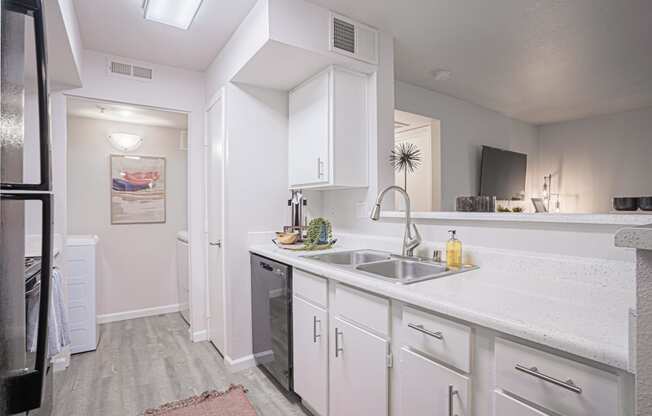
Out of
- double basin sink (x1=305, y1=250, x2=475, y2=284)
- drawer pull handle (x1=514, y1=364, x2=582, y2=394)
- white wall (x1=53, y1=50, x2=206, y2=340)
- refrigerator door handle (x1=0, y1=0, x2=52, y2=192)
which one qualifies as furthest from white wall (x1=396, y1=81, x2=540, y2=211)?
refrigerator door handle (x1=0, y1=0, x2=52, y2=192)

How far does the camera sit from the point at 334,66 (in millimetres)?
2225

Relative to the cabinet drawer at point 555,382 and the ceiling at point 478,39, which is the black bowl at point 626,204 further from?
the cabinet drawer at point 555,382

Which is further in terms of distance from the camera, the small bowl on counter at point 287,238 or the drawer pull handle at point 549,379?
the small bowl on counter at point 287,238

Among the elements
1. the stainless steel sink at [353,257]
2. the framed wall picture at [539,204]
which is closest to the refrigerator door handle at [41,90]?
the stainless steel sink at [353,257]

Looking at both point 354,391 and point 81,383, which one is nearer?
point 354,391

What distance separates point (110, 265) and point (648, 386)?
13.7 ft

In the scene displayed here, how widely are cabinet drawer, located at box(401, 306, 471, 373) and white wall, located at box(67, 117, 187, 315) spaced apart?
132 inches

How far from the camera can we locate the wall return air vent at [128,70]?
2.73 metres

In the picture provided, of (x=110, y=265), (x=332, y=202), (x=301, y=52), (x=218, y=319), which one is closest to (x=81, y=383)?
(x=218, y=319)

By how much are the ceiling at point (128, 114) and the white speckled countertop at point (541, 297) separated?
2.59 meters

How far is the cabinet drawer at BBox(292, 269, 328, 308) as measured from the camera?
5.61 feet

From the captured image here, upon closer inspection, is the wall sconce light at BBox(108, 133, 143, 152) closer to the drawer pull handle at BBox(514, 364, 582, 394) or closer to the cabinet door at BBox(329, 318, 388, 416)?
the cabinet door at BBox(329, 318, 388, 416)

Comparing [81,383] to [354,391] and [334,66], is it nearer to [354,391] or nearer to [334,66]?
[354,391]

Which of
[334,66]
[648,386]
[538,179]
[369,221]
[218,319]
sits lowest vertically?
[218,319]
